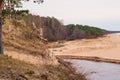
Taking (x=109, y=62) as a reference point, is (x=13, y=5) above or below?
above

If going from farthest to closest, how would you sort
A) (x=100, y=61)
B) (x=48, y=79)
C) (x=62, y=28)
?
(x=62, y=28), (x=100, y=61), (x=48, y=79)

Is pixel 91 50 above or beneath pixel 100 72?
beneath

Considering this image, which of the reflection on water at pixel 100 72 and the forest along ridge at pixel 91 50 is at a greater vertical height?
the reflection on water at pixel 100 72

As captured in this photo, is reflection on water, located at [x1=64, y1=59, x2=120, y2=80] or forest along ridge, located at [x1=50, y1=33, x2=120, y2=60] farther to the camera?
forest along ridge, located at [x1=50, y1=33, x2=120, y2=60]

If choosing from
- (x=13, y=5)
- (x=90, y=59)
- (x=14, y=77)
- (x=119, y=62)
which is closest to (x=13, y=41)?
(x=13, y=5)

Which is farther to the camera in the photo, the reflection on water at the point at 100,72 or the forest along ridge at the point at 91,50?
the forest along ridge at the point at 91,50

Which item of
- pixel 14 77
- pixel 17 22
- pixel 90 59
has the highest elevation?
pixel 17 22

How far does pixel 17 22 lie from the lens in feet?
135

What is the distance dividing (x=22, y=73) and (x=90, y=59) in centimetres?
A: 4414

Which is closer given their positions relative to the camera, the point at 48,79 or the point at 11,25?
the point at 48,79

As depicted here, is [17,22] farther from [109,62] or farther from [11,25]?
[109,62]

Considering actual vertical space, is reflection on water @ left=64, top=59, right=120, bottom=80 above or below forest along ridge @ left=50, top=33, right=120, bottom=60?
above

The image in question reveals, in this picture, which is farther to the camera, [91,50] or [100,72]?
[91,50]

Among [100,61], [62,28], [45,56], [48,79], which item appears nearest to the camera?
[48,79]
